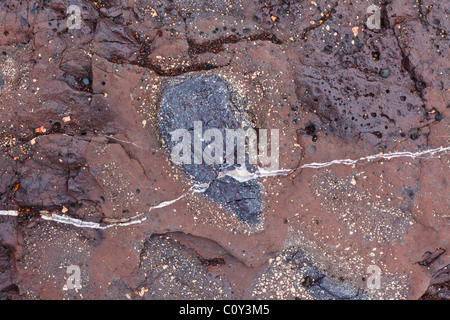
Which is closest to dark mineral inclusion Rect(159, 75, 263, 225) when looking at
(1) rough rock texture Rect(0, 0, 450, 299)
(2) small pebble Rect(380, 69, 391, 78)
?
(1) rough rock texture Rect(0, 0, 450, 299)

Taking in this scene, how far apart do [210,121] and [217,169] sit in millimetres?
535

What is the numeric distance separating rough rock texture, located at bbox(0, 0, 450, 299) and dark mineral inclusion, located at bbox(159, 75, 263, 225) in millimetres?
25

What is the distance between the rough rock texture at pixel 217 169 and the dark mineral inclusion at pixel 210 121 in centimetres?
3

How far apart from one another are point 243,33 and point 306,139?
56.3 inches

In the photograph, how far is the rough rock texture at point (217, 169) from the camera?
3600 millimetres

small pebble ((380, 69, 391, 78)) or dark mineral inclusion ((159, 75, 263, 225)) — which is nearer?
dark mineral inclusion ((159, 75, 263, 225))

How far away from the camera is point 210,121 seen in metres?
3.47

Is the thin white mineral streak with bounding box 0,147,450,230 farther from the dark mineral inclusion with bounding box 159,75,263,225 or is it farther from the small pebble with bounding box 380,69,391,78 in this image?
the small pebble with bounding box 380,69,391,78

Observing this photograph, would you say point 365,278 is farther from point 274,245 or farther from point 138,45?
point 138,45

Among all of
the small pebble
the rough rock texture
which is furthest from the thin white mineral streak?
the small pebble

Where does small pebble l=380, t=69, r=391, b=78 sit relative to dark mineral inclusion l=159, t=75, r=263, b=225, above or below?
above

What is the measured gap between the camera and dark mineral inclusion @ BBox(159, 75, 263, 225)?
3.47 metres

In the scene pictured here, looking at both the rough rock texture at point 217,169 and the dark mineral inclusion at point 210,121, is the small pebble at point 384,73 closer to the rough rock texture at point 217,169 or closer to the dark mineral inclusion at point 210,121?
the rough rock texture at point 217,169

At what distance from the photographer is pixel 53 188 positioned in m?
3.65
